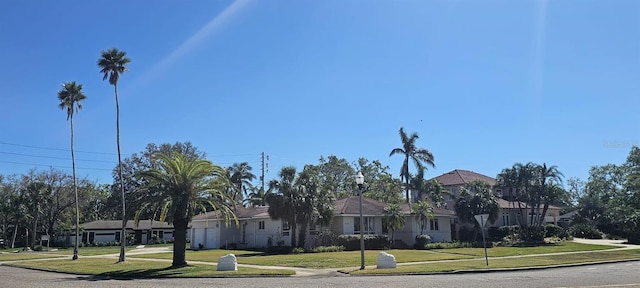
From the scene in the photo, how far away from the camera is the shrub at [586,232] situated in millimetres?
59188

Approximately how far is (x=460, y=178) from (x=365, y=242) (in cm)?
3134

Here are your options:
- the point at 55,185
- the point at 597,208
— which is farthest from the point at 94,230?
the point at 597,208

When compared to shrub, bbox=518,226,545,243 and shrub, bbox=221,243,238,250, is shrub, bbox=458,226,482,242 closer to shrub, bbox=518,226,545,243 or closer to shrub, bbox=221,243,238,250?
shrub, bbox=518,226,545,243

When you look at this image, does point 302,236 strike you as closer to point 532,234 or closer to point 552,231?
point 532,234

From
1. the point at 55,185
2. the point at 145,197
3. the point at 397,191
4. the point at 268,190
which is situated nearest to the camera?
the point at 145,197

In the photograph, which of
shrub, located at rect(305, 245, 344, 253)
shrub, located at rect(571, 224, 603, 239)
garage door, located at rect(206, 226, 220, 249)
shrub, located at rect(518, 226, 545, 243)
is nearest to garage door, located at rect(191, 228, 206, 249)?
garage door, located at rect(206, 226, 220, 249)

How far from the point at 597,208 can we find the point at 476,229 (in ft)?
142

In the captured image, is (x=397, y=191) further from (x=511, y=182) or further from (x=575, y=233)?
(x=575, y=233)

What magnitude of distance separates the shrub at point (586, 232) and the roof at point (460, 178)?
11.4 m

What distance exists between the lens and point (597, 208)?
274ft

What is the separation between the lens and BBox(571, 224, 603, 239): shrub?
5919cm

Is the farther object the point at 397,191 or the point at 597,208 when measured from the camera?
the point at 597,208

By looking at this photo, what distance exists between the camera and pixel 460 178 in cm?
6888

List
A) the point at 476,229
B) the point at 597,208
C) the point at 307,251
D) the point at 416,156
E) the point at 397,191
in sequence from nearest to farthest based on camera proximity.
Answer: the point at 307,251
the point at 476,229
the point at 416,156
the point at 397,191
the point at 597,208
